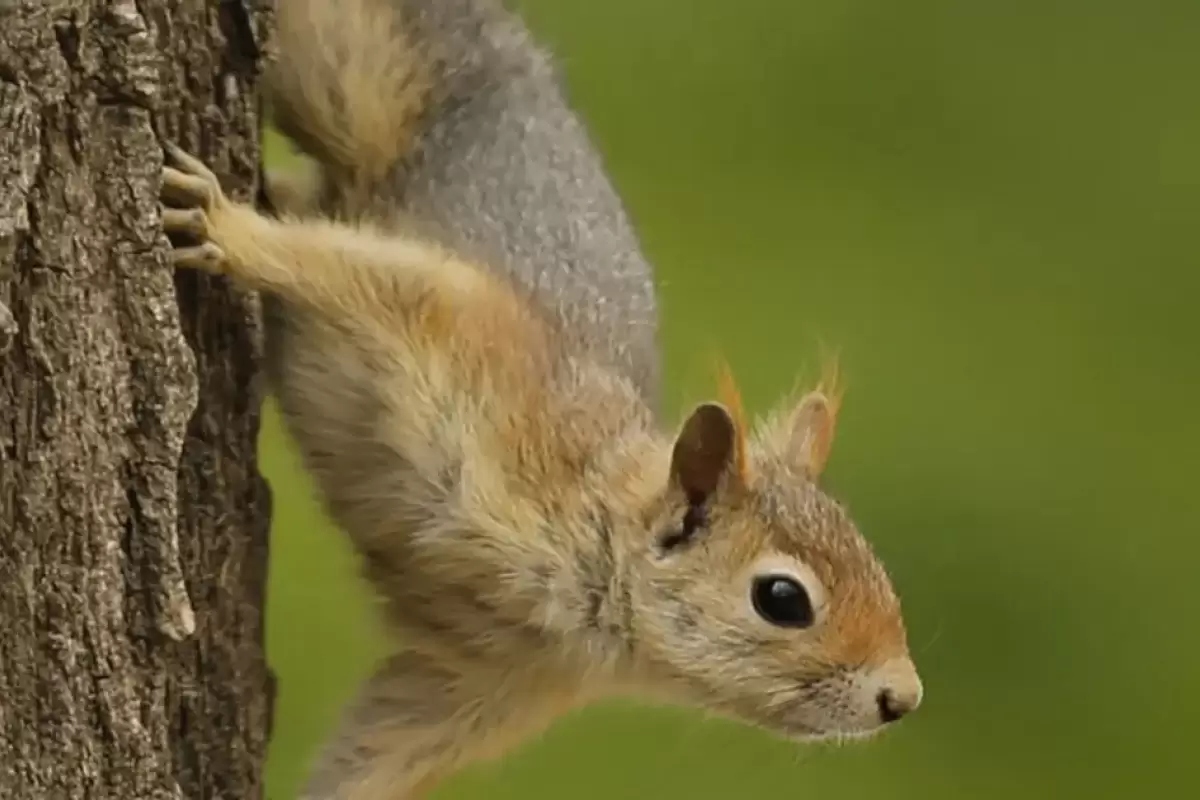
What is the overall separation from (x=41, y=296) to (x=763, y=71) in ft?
6.69

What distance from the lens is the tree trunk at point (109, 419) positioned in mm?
1262

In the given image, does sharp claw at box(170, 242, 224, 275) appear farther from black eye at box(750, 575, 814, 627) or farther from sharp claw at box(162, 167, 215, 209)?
black eye at box(750, 575, 814, 627)

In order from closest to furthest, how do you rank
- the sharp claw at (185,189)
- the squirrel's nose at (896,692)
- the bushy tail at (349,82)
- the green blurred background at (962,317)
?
the sharp claw at (185,189) → the squirrel's nose at (896,692) → the bushy tail at (349,82) → the green blurred background at (962,317)

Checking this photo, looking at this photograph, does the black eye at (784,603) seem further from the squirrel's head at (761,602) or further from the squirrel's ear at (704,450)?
the squirrel's ear at (704,450)

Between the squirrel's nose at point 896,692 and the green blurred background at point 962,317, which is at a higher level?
the green blurred background at point 962,317

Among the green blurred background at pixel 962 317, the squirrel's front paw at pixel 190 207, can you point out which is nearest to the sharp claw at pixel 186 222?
the squirrel's front paw at pixel 190 207

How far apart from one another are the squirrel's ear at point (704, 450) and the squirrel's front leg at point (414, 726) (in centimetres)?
28

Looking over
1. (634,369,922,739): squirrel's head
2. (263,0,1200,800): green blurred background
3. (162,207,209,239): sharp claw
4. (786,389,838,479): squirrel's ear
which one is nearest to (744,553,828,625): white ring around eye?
(634,369,922,739): squirrel's head

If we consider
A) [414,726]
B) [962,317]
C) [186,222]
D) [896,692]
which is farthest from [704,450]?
[962,317]

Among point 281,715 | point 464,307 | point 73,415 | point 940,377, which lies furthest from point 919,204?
point 73,415

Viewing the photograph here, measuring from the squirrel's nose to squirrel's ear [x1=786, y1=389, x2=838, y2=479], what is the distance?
0.82 feet

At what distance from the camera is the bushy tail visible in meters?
1.73

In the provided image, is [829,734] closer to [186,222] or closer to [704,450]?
[704,450]

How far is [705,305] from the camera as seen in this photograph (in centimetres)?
302
